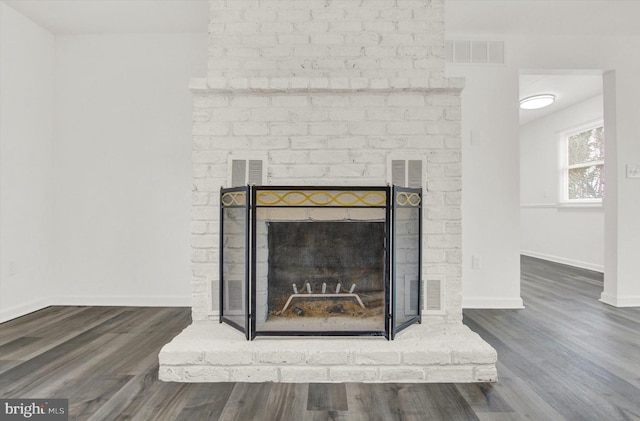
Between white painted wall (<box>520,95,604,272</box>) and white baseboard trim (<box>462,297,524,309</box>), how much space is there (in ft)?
8.69

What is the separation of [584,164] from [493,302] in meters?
3.56

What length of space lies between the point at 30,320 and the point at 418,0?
3616mm

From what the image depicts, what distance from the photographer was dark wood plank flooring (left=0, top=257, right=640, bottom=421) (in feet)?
4.73

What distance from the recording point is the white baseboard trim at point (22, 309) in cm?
260

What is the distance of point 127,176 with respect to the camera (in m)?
3.01

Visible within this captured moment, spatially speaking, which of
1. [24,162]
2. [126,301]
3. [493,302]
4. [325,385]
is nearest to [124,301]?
[126,301]

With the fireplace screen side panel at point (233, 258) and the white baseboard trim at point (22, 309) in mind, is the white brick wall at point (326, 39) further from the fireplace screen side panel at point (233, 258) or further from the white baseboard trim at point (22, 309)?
the white baseboard trim at point (22, 309)

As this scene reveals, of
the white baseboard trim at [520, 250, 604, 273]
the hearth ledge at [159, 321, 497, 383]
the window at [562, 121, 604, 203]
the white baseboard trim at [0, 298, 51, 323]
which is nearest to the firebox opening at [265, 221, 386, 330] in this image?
the hearth ledge at [159, 321, 497, 383]

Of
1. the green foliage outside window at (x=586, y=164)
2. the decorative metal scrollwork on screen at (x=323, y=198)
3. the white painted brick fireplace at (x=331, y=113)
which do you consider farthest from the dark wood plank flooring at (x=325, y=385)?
the green foliage outside window at (x=586, y=164)

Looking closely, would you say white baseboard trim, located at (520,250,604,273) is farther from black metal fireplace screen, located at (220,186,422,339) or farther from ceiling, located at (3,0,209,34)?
ceiling, located at (3,0,209,34)

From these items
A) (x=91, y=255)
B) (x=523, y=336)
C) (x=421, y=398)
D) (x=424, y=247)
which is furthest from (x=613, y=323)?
(x=91, y=255)

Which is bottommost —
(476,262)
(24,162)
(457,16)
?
(476,262)

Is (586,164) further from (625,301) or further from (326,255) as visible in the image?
(326,255)

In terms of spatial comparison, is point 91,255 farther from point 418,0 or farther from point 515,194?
point 515,194
